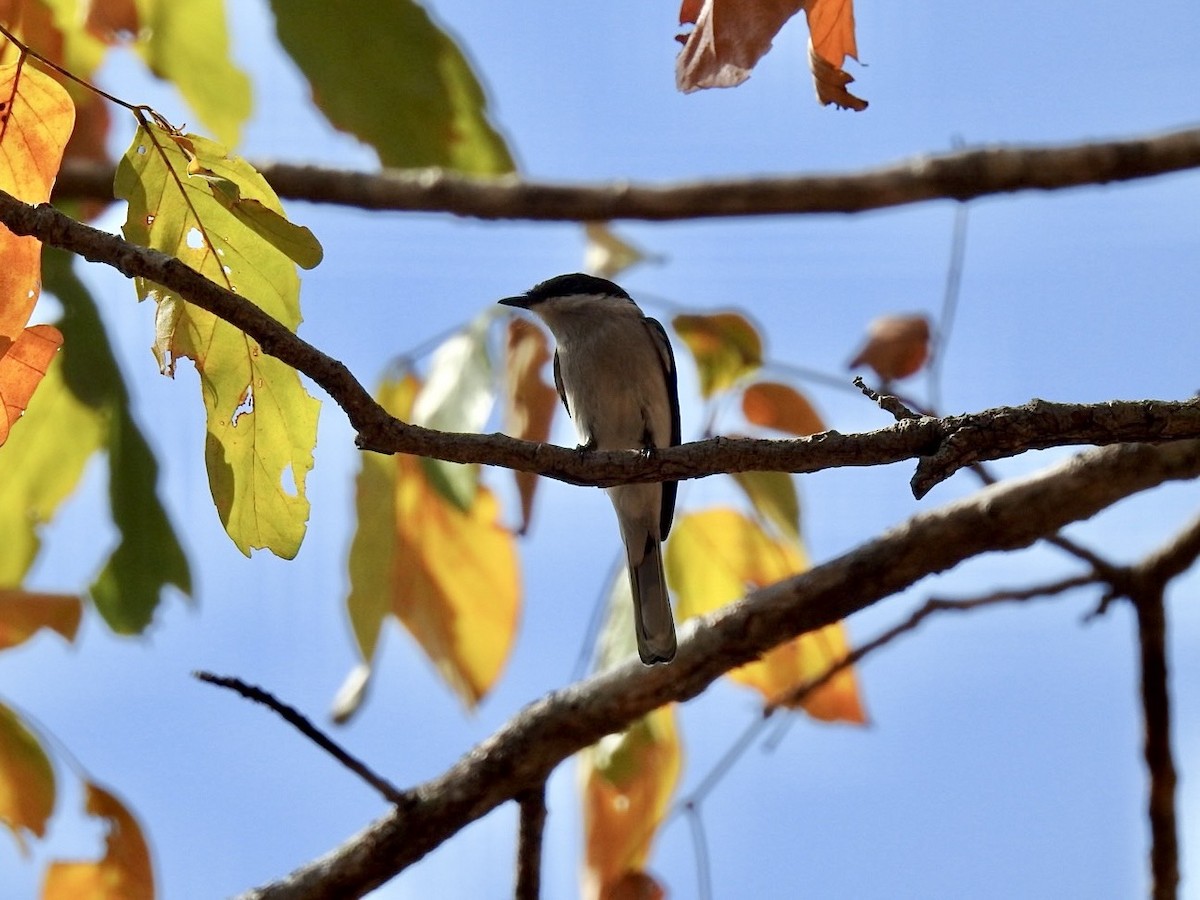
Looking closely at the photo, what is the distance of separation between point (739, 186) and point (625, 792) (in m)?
2.34

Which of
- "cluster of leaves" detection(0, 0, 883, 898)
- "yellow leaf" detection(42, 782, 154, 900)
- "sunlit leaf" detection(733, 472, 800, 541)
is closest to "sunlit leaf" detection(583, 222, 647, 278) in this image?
"cluster of leaves" detection(0, 0, 883, 898)

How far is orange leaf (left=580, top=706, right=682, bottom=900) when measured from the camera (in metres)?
3.86

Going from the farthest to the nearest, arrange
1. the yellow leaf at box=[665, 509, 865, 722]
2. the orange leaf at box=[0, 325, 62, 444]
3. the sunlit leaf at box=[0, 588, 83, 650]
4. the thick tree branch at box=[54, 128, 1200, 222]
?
the thick tree branch at box=[54, 128, 1200, 222] < the yellow leaf at box=[665, 509, 865, 722] < the sunlit leaf at box=[0, 588, 83, 650] < the orange leaf at box=[0, 325, 62, 444]

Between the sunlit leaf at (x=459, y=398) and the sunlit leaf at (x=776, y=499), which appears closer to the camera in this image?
the sunlit leaf at (x=459, y=398)

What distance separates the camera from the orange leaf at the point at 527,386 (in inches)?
155

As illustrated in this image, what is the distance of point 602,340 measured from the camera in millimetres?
5699

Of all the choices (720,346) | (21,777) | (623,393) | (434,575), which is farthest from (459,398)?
(623,393)

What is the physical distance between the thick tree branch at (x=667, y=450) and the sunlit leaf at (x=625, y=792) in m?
1.45

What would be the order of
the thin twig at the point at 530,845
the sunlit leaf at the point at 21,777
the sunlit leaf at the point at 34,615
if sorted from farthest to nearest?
the thin twig at the point at 530,845
the sunlit leaf at the point at 34,615
the sunlit leaf at the point at 21,777

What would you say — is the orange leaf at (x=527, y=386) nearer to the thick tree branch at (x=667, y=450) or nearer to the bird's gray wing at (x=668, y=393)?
the thick tree branch at (x=667, y=450)

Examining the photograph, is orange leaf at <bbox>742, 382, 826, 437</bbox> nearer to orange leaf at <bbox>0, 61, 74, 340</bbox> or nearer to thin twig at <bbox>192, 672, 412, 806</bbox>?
thin twig at <bbox>192, 672, 412, 806</bbox>

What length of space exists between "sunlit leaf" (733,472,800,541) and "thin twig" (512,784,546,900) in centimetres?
104

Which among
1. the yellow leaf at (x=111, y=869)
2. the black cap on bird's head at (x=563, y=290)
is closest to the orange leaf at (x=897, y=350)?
the black cap on bird's head at (x=563, y=290)

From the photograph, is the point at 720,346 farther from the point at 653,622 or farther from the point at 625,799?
the point at 625,799
